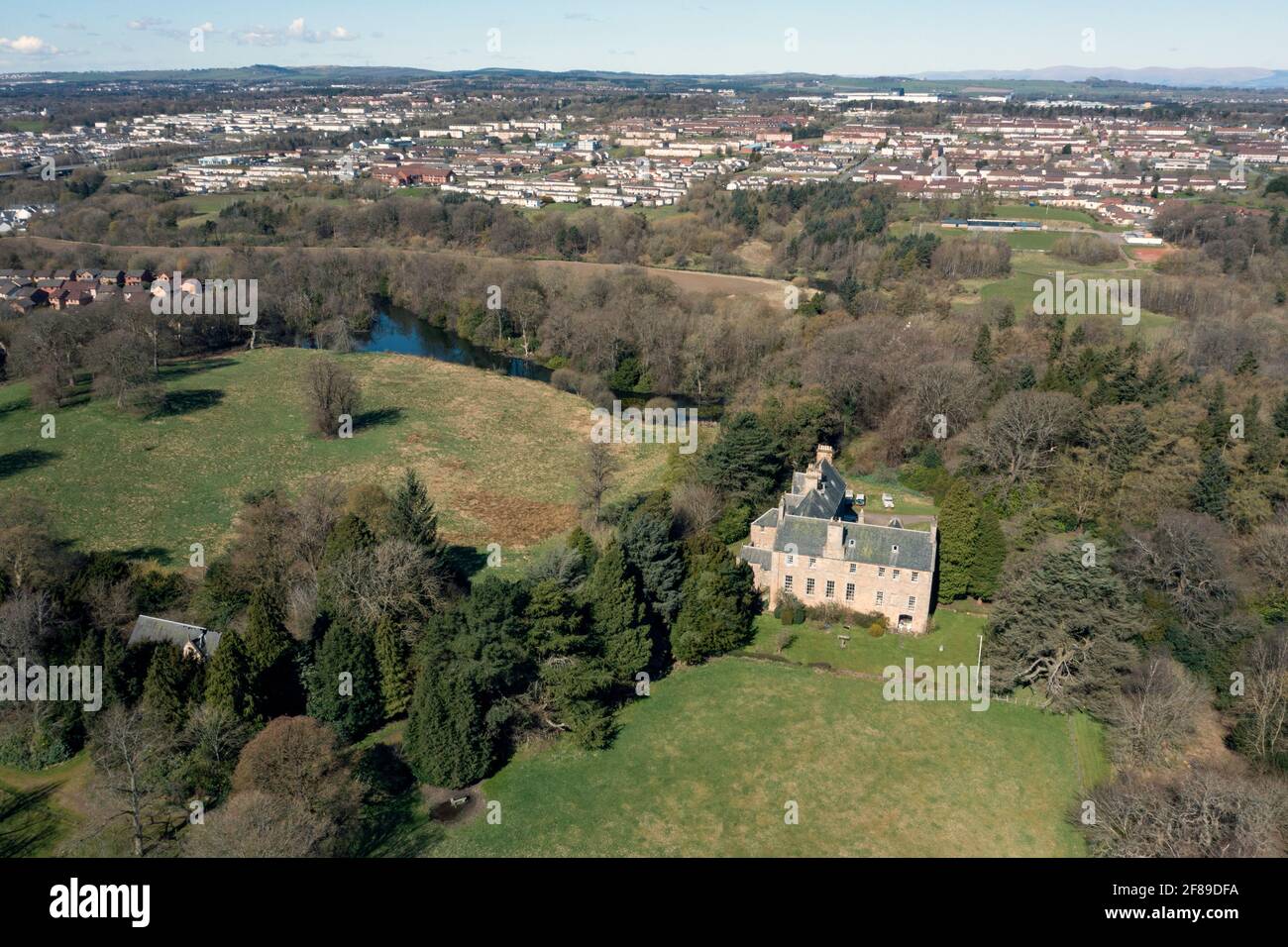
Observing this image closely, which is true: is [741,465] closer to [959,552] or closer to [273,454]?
[959,552]

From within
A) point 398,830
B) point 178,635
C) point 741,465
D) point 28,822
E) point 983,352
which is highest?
point 983,352

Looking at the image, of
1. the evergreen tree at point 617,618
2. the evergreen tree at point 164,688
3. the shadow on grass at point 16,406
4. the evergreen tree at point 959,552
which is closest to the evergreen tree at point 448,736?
the evergreen tree at point 617,618

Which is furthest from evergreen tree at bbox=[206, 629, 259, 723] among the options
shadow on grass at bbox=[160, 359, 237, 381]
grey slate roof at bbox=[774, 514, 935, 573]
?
shadow on grass at bbox=[160, 359, 237, 381]

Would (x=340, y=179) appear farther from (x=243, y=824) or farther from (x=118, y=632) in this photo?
(x=243, y=824)

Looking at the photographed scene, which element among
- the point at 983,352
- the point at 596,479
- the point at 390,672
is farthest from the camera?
the point at 983,352

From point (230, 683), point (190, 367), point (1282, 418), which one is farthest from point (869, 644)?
point (190, 367)

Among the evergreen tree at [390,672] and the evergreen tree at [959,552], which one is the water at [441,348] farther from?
the evergreen tree at [390,672]
